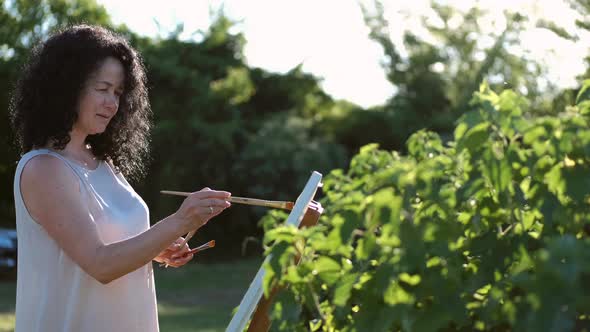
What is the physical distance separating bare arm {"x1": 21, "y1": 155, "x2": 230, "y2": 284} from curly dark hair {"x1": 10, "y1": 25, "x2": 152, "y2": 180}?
166mm

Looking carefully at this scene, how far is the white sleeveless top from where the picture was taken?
2.48 meters

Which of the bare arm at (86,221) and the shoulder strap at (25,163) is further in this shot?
the shoulder strap at (25,163)

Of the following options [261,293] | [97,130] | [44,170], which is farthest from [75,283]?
[261,293]

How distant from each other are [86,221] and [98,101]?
0.39 meters

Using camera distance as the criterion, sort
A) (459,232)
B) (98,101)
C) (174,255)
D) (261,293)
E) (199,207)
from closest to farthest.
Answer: (459,232)
(261,293)
(199,207)
(98,101)
(174,255)

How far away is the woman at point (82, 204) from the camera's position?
7.73 ft

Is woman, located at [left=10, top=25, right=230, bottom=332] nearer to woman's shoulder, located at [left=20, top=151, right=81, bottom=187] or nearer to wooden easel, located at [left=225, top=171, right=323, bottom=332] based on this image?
woman's shoulder, located at [left=20, top=151, right=81, bottom=187]

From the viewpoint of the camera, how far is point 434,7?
19766 mm

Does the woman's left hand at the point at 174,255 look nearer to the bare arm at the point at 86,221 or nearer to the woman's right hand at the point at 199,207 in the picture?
the bare arm at the point at 86,221

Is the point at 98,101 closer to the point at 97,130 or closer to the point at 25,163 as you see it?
the point at 97,130

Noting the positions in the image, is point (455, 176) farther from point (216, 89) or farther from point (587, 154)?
point (216, 89)

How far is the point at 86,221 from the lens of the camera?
7.85 feet

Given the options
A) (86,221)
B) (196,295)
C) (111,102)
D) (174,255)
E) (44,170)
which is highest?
(111,102)

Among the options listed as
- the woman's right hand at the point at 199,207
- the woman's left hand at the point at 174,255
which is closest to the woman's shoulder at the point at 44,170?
the woman's right hand at the point at 199,207
